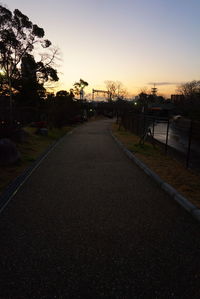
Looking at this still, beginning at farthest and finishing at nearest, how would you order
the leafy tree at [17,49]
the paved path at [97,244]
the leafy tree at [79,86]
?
the leafy tree at [79,86], the leafy tree at [17,49], the paved path at [97,244]

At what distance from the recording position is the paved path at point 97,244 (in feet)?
8.04

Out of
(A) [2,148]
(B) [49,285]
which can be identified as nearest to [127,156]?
(A) [2,148]

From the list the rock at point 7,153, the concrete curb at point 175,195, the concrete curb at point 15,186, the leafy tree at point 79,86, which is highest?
the leafy tree at point 79,86

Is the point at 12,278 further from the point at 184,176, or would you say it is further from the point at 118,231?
the point at 184,176

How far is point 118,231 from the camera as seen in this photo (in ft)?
11.9

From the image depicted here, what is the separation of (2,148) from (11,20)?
30088 mm

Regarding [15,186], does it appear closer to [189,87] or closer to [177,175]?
[177,175]

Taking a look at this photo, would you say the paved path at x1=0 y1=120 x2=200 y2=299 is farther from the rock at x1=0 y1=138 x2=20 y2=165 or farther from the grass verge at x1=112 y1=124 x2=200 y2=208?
the rock at x1=0 y1=138 x2=20 y2=165

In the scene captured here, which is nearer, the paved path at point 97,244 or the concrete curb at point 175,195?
the paved path at point 97,244

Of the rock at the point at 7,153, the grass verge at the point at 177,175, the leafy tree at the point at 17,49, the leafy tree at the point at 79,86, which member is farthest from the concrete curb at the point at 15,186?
the leafy tree at the point at 79,86

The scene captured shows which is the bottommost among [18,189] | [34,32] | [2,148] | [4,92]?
[18,189]

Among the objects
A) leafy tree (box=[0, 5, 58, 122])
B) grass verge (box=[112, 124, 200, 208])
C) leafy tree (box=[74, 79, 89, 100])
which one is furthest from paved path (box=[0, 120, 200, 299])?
leafy tree (box=[74, 79, 89, 100])

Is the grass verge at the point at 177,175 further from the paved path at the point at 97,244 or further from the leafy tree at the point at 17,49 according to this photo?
the leafy tree at the point at 17,49

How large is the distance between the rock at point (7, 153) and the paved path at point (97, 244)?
261 cm
